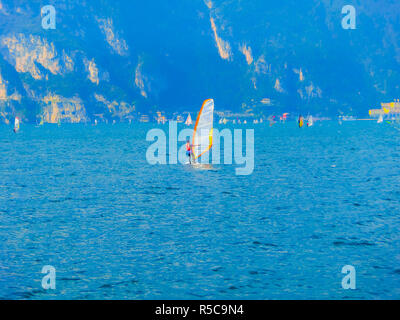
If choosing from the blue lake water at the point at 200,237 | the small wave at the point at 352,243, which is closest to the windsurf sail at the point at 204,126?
the blue lake water at the point at 200,237

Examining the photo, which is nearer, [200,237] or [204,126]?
[200,237]

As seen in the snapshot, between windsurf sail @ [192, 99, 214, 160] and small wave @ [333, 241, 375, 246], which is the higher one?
windsurf sail @ [192, 99, 214, 160]

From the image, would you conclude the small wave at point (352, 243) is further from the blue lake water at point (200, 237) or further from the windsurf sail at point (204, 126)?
the windsurf sail at point (204, 126)

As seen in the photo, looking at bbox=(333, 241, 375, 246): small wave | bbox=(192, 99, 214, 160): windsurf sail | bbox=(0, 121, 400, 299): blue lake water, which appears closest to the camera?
bbox=(0, 121, 400, 299): blue lake water

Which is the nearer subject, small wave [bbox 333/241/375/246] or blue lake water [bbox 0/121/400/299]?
blue lake water [bbox 0/121/400/299]

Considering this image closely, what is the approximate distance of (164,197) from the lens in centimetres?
6162

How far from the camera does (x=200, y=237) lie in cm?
4122

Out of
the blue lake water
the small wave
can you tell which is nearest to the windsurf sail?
the blue lake water

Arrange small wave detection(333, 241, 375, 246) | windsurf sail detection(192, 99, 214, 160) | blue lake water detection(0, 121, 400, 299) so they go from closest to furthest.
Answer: blue lake water detection(0, 121, 400, 299)
small wave detection(333, 241, 375, 246)
windsurf sail detection(192, 99, 214, 160)

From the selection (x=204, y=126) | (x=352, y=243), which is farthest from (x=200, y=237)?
(x=204, y=126)

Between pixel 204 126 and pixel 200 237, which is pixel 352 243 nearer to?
pixel 200 237

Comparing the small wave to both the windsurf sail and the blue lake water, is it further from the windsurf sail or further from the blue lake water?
the windsurf sail

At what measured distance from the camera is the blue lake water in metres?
30.0
